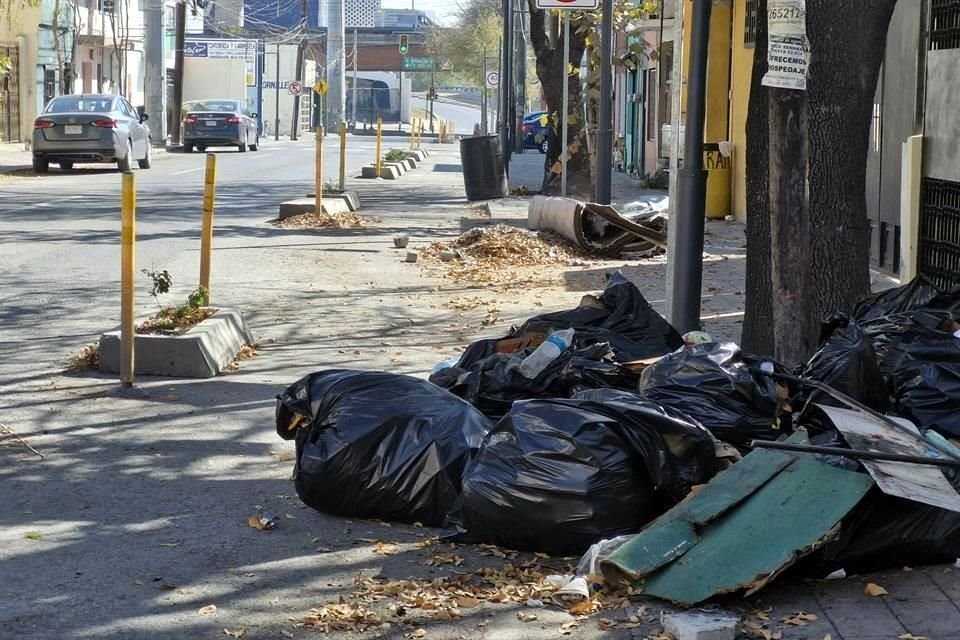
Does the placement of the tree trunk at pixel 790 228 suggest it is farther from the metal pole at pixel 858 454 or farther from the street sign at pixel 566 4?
the street sign at pixel 566 4

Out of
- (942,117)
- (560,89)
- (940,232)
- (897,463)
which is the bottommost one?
(897,463)

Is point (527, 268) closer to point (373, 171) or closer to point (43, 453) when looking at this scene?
point (43, 453)

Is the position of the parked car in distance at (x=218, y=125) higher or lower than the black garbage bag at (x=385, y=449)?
higher

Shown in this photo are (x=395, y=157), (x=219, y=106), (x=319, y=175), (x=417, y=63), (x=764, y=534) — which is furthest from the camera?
(x=417, y=63)

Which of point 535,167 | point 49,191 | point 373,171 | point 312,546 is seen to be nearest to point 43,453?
point 312,546

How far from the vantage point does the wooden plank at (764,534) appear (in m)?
4.21

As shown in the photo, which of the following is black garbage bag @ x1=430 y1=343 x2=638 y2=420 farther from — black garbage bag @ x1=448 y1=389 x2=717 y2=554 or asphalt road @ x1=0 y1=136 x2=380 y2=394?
asphalt road @ x1=0 y1=136 x2=380 y2=394

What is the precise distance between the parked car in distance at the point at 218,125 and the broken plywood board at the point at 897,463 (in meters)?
36.6

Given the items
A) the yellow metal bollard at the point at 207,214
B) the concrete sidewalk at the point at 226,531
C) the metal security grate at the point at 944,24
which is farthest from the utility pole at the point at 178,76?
the metal security grate at the point at 944,24

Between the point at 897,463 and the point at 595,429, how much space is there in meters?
0.99

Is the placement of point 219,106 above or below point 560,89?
above

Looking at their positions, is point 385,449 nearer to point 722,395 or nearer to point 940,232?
point 722,395

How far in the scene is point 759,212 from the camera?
7.48 m

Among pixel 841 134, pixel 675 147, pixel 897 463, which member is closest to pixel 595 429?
pixel 897 463
